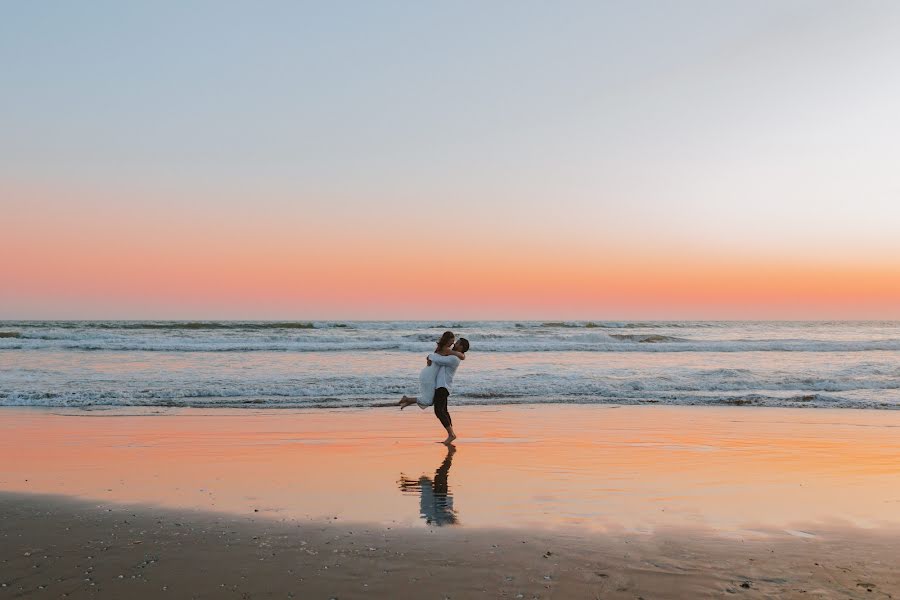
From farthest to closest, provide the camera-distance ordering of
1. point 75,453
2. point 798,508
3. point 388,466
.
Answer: point 75,453, point 388,466, point 798,508

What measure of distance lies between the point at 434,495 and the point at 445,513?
74cm

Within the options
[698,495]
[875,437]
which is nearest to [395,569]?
[698,495]

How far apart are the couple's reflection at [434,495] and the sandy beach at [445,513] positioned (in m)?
0.03

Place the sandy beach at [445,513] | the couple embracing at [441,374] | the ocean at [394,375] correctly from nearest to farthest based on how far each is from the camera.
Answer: the sandy beach at [445,513] < the couple embracing at [441,374] < the ocean at [394,375]

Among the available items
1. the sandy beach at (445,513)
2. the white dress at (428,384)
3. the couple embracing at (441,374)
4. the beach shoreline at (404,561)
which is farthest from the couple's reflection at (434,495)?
the white dress at (428,384)

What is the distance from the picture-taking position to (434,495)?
23.0 ft

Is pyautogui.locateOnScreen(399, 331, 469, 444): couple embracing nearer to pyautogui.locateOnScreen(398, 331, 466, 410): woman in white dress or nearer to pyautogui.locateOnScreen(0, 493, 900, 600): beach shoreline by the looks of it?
pyautogui.locateOnScreen(398, 331, 466, 410): woman in white dress

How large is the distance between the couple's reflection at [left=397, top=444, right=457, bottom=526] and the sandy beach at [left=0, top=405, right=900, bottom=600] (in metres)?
0.03

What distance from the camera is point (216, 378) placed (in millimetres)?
20391

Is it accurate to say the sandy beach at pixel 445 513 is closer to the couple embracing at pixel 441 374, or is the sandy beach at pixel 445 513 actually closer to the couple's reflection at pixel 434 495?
the couple's reflection at pixel 434 495

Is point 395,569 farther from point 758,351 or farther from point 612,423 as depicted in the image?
point 758,351

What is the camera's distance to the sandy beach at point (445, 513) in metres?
4.54

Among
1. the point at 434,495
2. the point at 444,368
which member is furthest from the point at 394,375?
the point at 434,495

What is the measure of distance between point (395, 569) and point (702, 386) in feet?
53.3
